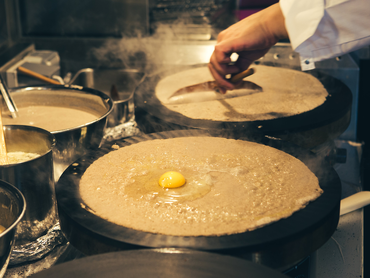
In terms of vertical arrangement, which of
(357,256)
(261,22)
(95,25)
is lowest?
(357,256)

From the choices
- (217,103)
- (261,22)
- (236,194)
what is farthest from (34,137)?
(261,22)

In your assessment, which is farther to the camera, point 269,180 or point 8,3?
point 8,3

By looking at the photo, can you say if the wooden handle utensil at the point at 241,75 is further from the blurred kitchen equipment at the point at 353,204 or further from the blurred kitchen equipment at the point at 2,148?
the blurred kitchen equipment at the point at 2,148

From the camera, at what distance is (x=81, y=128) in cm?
115

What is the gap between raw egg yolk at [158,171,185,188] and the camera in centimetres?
97

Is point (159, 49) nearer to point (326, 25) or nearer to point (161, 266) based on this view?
point (326, 25)

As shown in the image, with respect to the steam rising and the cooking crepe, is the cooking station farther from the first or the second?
the cooking crepe

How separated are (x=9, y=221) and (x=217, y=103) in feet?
3.34

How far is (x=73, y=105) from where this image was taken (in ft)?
5.16

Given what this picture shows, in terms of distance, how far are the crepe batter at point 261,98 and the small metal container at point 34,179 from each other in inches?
24.0

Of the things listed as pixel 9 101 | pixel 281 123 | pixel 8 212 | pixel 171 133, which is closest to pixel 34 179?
pixel 8 212

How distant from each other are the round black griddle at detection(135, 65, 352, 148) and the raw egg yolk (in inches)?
14.6

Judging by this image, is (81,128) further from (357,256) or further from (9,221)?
(357,256)

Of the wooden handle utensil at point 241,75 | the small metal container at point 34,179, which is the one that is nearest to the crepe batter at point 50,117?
the small metal container at point 34,179
